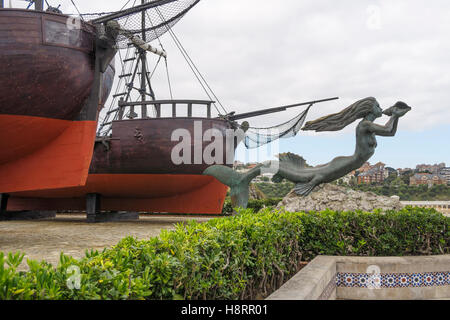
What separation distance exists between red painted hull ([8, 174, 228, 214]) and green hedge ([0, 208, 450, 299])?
6.64 m

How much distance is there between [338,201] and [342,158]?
3.31ft

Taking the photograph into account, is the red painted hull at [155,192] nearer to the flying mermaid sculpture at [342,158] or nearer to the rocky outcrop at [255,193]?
the flying mermaid sculpture at [342,158]

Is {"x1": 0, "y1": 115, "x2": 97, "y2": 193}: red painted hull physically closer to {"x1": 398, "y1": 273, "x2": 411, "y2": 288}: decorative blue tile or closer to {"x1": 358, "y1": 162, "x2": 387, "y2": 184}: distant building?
{"x1": 398, "y1": 273, "x2": 411, "y2": 288}: decorative blue tile

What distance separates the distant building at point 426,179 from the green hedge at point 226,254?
19222 mm

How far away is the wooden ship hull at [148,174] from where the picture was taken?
10.7m

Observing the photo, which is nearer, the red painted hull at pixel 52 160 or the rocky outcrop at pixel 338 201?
the rocky outcrop at pixel 338 201

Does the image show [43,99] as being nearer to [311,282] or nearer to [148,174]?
[148,174]

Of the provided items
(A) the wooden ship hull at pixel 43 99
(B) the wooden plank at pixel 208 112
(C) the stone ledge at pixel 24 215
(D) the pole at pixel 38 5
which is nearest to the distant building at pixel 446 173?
(B) the wooden plank at pixel 208 112

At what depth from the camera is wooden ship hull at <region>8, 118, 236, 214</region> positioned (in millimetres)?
10703

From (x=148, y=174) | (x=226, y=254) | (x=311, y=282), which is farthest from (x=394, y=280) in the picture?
(x=148, y=174)
